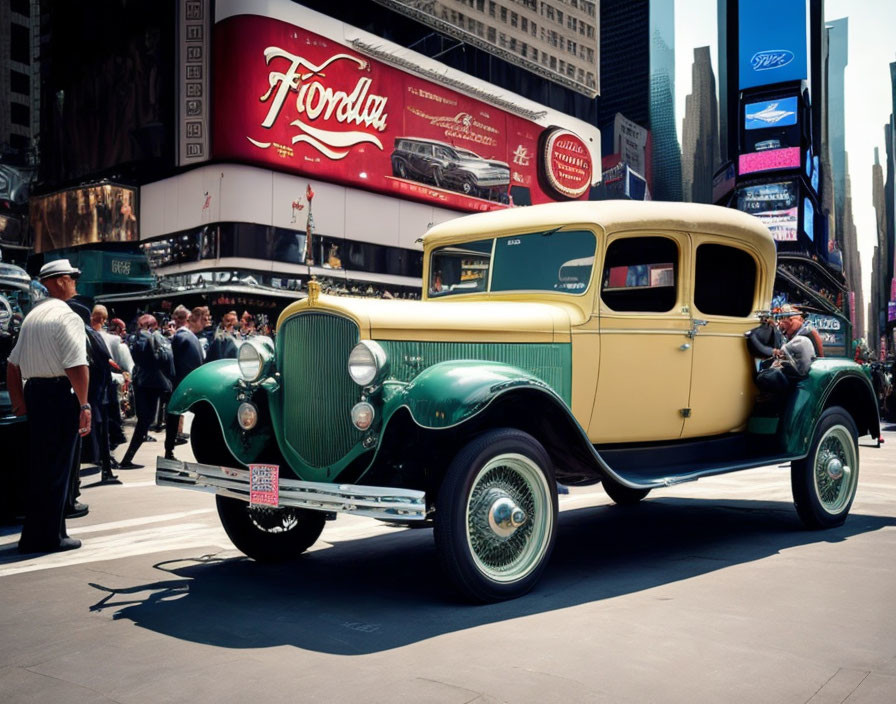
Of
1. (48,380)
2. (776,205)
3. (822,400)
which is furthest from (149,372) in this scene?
(776,205)

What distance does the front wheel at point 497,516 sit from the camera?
4344mm

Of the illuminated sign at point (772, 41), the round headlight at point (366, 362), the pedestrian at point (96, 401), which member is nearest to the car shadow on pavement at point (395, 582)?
the round headlight at point (366, 362)

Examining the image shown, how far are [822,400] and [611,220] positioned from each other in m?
2.23

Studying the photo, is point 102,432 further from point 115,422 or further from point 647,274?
point 647,274

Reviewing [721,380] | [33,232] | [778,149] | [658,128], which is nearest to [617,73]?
[778,149]

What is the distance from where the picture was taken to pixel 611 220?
578 cm

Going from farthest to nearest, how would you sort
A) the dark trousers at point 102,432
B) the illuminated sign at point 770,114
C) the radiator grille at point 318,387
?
the illuminated sign at point 770,114 < the dark trousers at point 102,432 < the radiator grille at point 318,387

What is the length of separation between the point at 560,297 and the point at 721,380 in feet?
5.09

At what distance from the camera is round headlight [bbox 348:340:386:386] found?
14.7ft

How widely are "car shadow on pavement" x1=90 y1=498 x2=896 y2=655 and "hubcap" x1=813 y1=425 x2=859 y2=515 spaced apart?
9.7 inches

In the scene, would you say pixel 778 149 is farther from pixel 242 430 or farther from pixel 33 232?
pixel 242 430

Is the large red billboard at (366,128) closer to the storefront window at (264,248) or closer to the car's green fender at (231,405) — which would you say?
the storefront window at (264,248)

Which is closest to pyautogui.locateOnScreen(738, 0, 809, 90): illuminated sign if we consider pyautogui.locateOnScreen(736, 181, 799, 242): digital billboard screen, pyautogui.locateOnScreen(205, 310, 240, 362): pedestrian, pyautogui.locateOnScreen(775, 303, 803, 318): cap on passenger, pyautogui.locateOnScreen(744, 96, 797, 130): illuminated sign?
pyautogui.locateOnScreen(744, 96, 797, 130): illuminated sign

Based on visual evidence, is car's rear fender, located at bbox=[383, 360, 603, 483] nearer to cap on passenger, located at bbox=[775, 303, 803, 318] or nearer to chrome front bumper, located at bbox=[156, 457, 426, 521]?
chrome front bumper, located at bbox=[156, 457, 426, 521]
